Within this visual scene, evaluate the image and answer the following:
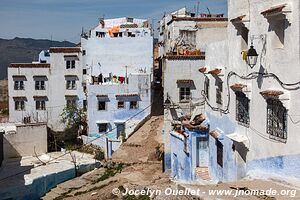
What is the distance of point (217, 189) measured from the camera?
11328 millimetres

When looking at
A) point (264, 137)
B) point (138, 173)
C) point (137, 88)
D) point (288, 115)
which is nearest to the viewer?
point (288, 115)

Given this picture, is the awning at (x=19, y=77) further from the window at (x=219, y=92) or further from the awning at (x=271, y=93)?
the awning at (x=271, y=93)

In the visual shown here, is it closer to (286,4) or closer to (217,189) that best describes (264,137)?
(217,189)

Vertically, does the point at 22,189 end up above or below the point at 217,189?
below

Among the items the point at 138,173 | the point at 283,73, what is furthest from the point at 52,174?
the point at 283,73

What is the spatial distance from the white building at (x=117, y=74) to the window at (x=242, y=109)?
17.9m

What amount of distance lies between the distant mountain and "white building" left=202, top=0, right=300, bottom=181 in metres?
71.0

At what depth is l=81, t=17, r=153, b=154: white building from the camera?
33.6 metres

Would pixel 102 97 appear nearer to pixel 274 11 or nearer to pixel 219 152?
pixel 219 152

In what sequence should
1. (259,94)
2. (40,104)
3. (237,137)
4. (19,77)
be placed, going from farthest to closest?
(40,104) → (19,77) → (237,137) → (259,94)

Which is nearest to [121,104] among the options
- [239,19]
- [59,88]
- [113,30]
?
[113,30]

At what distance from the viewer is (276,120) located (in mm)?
12898

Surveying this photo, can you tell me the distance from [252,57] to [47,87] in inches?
1170

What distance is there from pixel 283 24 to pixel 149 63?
24302 millimetres
